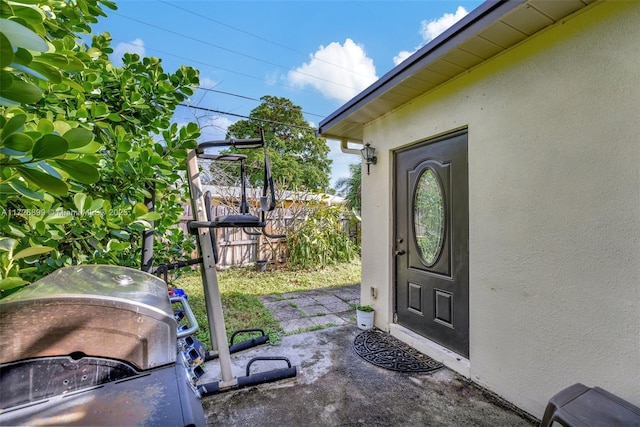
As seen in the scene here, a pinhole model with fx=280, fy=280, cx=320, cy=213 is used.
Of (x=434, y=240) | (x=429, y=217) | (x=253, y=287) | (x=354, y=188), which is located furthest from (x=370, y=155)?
(x=354, y=188)

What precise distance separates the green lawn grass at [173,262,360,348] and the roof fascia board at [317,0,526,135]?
112 inches

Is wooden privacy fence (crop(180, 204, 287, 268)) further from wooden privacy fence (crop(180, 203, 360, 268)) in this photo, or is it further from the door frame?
the door frame

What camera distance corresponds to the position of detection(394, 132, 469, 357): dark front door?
2565mm

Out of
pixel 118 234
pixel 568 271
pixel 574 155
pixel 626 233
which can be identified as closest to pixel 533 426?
pixel 568 271

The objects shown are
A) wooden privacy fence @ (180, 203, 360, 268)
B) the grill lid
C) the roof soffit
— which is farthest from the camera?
wooden privacy fence @ (180, 203, 360, 268)

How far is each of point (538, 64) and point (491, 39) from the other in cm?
37

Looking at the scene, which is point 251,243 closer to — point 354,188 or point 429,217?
point 354,188

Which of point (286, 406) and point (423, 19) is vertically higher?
point (423, 19)

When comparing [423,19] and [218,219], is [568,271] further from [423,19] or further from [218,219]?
[423,19]

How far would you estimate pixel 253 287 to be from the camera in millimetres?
5367

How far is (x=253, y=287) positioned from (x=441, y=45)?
15.6 ft

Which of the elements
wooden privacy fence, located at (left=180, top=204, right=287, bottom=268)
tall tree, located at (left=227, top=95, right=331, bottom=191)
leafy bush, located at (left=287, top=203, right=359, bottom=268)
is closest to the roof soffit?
leafy bush, located at (left=287, top=203, right=359, bottom=268)

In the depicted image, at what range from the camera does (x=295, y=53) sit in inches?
284

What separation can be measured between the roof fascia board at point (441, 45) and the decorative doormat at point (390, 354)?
2.62 meters
